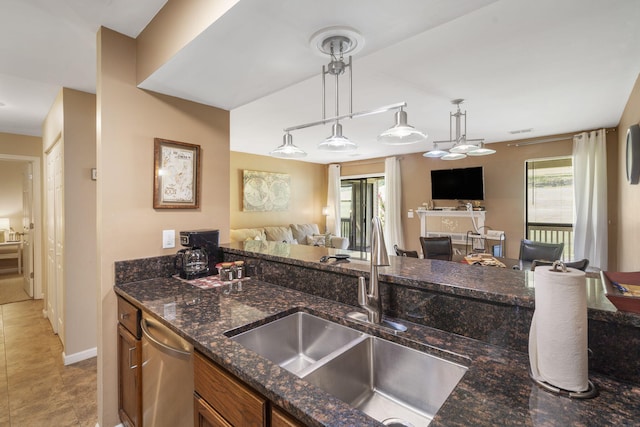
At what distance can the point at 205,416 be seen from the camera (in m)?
1.03

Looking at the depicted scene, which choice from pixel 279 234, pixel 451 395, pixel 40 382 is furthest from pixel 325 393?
pixel 279 234

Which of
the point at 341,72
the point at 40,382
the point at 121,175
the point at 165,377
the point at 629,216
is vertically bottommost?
the point at 40,382

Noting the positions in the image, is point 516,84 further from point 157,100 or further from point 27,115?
point 27,115

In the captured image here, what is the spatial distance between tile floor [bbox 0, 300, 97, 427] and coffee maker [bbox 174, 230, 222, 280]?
117 centimetres

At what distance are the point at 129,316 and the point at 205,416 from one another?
889 mm

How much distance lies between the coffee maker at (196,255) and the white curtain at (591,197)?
512cm

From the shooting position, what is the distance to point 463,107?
3.38 meters

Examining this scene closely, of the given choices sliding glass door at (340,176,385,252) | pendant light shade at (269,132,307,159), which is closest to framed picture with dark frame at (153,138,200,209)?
pendant light shade at (269,132,307,159)

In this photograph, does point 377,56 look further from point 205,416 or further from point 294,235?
point 294,235

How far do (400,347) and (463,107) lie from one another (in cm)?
316

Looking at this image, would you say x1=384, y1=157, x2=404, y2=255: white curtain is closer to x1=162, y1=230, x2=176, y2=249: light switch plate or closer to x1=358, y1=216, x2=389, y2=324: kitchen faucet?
x1=162, y1=230, x2=176, y2=249: light switch plate

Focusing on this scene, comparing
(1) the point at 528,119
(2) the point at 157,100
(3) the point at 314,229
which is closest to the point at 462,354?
(2) the point at 157,100

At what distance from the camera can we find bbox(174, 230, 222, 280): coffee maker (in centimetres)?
193

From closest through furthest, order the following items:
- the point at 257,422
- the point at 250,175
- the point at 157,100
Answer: the point at 257,422
the point at 157,100
the point at 250,175
